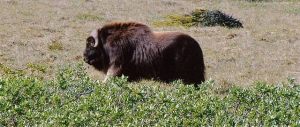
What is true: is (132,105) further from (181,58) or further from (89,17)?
(89,17)

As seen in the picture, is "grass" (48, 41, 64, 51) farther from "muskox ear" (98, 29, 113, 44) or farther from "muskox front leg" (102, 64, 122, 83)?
"muskox front leg" (102, 64, 122, 83)

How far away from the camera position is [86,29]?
2120cm

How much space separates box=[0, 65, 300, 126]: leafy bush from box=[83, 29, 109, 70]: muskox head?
328cm

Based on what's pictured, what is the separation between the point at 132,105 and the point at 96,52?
16.2 ft

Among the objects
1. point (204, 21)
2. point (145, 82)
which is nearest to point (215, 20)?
point (204, 21)

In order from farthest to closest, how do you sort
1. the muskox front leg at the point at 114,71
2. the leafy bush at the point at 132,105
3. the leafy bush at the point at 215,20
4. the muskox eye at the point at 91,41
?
1. the leafy bush at the point at 215,20
2. the muskox eye at the point at 91,41
3. the muskox front leg at the point at 114,71
4. the leafy bush at the point at 132,105

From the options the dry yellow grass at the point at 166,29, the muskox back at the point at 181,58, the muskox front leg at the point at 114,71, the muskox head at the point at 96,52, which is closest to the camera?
the muskox back at the point at 181,58

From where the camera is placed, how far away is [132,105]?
816 cm

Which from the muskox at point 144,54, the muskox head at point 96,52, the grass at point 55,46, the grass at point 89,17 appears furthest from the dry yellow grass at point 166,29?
the muskox at point 144,54

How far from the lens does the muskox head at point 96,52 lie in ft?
42.2

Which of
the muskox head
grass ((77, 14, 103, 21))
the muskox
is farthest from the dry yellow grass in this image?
the muskox

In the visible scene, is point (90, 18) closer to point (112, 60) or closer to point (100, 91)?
point (112, 60)

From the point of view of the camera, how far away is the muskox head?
12.9m

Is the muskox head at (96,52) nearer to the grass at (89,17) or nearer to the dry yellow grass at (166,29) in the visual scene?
the dry yellow grass at (166,29)
